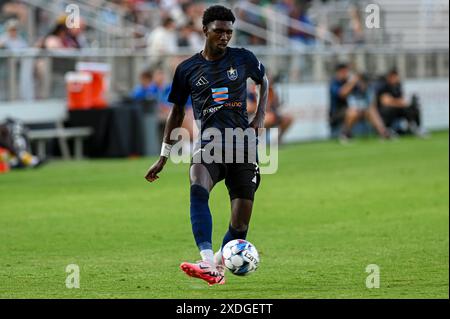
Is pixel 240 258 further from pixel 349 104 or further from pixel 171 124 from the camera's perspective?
pixel 349 104

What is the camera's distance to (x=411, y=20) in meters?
37.1

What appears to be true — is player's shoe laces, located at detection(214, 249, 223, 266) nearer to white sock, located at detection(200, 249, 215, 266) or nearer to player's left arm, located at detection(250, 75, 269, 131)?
white sock, located at detection(200, 249, 215, 266)

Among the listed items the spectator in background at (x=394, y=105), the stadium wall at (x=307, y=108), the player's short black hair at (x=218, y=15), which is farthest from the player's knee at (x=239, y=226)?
the spectator in background at (x=394, y=105)

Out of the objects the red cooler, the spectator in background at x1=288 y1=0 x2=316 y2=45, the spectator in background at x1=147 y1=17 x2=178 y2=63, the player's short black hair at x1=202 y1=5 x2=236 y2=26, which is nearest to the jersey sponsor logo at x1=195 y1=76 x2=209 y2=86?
the player's short black hair at x1=202 y1=5 x2=236 y2=26

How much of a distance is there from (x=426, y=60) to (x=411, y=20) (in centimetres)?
399

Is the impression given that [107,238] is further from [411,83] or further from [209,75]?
[411,83]

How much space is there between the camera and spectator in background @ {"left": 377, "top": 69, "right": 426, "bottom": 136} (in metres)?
29.5

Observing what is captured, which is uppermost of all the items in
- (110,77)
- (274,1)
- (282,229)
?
(274,1)

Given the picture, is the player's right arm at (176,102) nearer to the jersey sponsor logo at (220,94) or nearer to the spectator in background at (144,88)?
the jersey sponsor logo at (220,94)

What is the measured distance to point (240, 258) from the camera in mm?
9039

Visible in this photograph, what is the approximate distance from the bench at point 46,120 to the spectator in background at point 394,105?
9.59m

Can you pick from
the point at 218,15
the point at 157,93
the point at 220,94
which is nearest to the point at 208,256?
the point at 220,94

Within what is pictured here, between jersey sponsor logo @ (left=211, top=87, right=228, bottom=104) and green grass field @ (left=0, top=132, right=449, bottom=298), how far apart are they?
5.19ft
